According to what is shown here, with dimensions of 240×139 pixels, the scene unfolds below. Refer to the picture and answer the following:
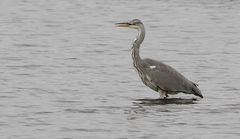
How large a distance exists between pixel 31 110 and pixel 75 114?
90 centimetres

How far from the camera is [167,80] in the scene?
20.4 m

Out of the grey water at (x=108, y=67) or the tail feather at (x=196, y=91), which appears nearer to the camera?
the grey water at (x=108, y=67)

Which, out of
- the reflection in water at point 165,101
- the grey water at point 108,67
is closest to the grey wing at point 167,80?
the reflection in water at point 165,101

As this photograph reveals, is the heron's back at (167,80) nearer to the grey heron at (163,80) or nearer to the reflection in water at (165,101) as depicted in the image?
the grey heron at (163,80)

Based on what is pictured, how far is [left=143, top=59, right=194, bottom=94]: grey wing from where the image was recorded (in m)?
20.3

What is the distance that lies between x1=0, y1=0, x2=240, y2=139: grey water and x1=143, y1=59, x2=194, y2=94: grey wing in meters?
0.51

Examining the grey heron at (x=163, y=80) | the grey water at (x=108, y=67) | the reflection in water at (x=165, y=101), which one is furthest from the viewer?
the grey heron at (x=163, y=80)

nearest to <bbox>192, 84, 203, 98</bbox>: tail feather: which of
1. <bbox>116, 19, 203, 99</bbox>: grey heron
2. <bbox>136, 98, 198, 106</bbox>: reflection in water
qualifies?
<bbox>116, 19, 203, 99</bbox>: grey heron

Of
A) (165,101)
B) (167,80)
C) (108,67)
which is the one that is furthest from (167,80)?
(108,67)

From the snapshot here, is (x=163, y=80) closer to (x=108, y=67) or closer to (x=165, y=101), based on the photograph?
(x=165, y=101)

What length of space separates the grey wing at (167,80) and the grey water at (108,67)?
510 mm

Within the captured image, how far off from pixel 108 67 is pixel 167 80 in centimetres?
500

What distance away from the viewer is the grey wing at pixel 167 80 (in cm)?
2030

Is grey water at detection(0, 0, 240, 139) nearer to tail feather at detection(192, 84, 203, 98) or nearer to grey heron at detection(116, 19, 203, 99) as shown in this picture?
tail feather at detection(192, 84, 203, 98)
